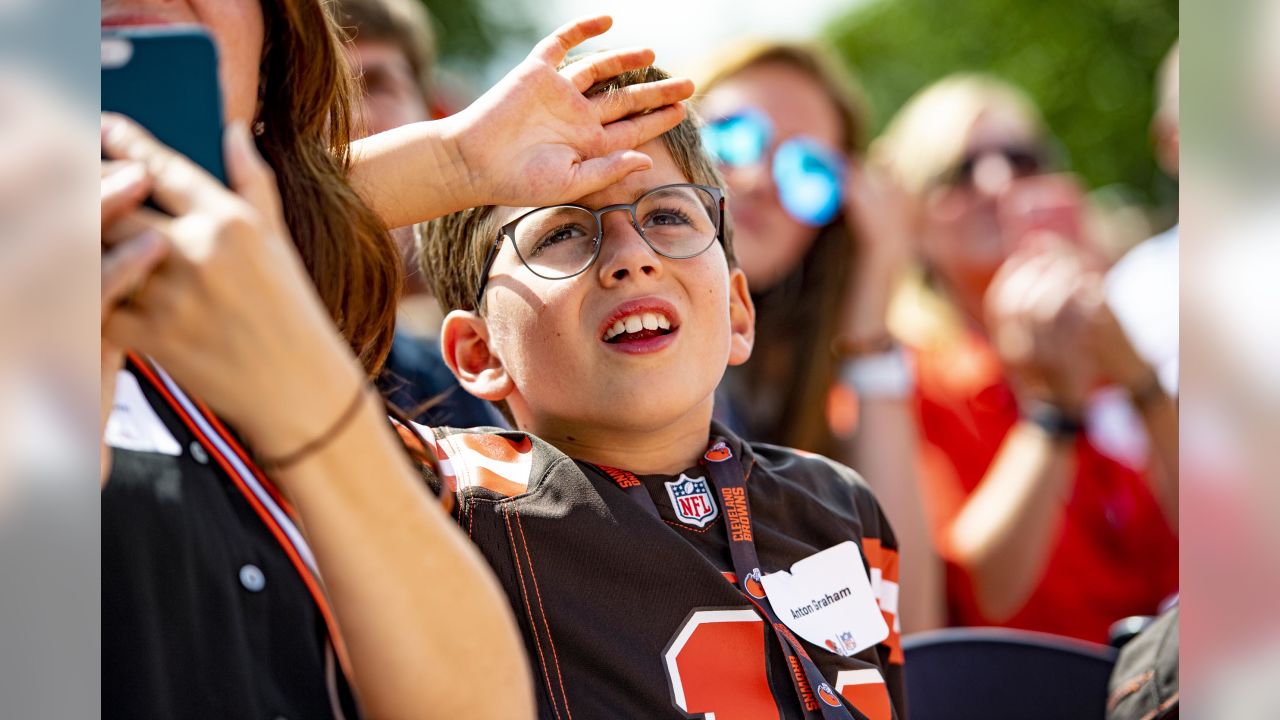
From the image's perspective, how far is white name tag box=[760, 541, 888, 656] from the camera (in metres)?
1.60

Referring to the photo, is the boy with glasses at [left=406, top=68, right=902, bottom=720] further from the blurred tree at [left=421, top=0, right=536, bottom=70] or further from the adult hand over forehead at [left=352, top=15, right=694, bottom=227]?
the blurred tree at [left=421, top=0, right=536, bottom=70]

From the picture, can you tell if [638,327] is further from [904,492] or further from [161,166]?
[904,492]

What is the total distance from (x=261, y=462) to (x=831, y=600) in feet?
2.93

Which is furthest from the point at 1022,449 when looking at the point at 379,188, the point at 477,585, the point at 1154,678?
the point at 477,585

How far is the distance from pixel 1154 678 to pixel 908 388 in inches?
63.3

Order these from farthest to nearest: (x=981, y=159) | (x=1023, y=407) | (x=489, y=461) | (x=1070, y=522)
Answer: (x=981, y=159) < (x=1023, y=407) < (x=1070, y=522) < (x=489, y=461)

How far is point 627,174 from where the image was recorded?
5.44ft

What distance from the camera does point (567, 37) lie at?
5.48 ft

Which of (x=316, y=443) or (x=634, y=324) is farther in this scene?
(x=634, y=324)

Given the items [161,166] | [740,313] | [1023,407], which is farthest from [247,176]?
[1023,407]

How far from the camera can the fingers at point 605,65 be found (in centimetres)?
169

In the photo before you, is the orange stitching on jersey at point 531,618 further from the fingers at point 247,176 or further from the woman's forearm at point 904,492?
the woman's forearm at point 904,492
